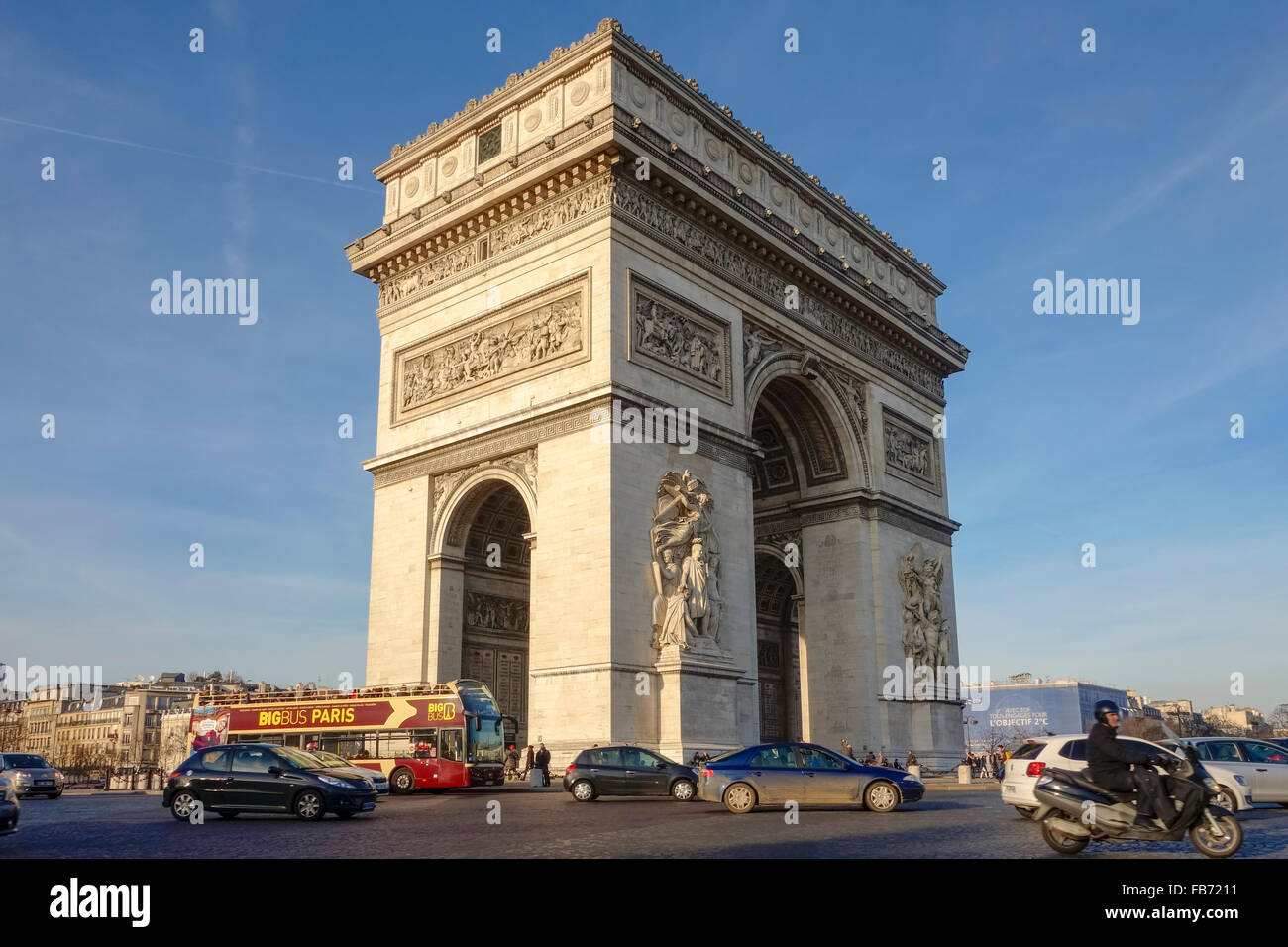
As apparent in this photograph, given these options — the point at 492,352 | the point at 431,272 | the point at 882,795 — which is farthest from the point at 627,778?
the point at 431,272

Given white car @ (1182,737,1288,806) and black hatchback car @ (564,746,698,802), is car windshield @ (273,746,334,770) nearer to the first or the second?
black hatchback car @ (564,746,698,802)

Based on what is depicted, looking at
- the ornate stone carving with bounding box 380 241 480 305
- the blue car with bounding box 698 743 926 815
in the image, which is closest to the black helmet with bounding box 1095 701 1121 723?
the blue car with bounding box 698 743 926 815

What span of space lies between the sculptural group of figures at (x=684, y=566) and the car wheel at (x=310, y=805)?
35.5 ft

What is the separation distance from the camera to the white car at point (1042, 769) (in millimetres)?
14898

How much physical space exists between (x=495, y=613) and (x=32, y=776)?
41.7 feet

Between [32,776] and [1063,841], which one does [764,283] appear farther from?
[32,776]

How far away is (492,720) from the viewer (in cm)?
2620

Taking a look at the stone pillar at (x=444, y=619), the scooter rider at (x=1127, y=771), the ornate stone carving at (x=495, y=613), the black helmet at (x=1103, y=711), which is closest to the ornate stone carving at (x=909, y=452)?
the ornate stone carving at (x=495, y=613)

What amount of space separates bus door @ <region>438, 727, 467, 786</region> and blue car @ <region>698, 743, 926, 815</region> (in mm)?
8573

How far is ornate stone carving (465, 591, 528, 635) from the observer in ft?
101

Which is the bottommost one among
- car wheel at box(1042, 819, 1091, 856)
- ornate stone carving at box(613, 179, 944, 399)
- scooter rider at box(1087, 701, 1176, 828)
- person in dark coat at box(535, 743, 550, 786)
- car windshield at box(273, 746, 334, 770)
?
person in dark coat at box(535, 743, 550, 786)
